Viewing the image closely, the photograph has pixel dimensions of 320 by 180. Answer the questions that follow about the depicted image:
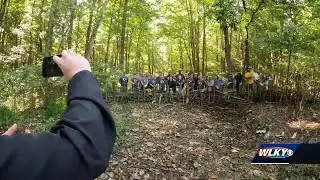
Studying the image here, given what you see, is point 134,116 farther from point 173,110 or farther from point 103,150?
point 103,150

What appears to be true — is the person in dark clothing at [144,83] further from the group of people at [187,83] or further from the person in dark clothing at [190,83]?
the person in dark clothing at [190,83]

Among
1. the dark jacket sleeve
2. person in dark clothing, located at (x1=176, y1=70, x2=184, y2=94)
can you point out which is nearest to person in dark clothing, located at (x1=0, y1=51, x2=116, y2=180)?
the dark jacket sleeve

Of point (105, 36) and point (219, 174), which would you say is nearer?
point (219, 174)

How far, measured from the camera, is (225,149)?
1162 centimetres

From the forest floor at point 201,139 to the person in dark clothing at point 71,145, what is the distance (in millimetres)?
7886

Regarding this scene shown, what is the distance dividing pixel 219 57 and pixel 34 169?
1459 inches

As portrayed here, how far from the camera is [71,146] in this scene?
2.97ft

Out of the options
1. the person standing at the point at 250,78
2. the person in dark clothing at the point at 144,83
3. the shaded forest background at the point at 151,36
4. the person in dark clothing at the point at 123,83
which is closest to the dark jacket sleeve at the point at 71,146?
the shaded forest background at the point at 151,36

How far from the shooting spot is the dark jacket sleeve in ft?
2.84

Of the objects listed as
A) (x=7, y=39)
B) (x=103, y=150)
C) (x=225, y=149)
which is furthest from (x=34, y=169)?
(x=7, y=39)

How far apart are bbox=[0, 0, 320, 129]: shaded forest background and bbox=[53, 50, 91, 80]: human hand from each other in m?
11.1

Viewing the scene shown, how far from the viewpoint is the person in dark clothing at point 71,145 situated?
86 cm

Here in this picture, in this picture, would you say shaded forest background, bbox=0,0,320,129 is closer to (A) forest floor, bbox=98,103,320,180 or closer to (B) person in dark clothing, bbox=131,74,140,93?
(B) person in dark clothing, bbox=131,74,140,93

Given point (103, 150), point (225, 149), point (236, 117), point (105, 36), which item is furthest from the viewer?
point (105, 36)
